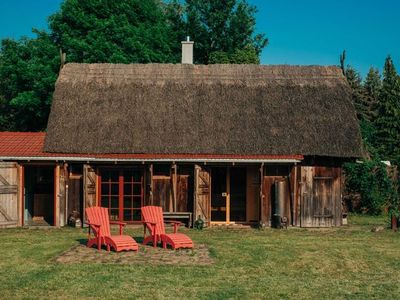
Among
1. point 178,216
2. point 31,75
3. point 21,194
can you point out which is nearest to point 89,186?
point 21,194

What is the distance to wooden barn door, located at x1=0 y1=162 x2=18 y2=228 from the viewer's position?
17219mm

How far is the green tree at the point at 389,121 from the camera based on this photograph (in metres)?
32.1

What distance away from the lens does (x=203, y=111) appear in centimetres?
1959

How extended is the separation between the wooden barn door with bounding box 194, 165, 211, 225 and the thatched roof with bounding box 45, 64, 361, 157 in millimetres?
693

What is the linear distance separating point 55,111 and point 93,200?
359 centimetres

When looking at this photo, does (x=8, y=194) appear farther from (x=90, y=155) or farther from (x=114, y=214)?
(x=114, y=214)

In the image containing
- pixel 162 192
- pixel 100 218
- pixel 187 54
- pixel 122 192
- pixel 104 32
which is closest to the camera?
pixel 100 218

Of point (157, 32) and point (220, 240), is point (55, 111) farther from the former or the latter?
point (157, 32)

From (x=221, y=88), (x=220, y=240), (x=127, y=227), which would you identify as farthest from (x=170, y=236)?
(x=221, y=88)

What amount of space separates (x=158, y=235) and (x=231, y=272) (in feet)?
10.6

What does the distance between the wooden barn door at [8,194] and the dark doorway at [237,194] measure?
6.72 metres

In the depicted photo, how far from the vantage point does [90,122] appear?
62.5 feet

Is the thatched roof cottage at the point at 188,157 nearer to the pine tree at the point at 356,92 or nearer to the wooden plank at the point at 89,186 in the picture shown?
the wooden plank at the point at 89,186

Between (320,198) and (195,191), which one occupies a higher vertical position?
(195,191)
